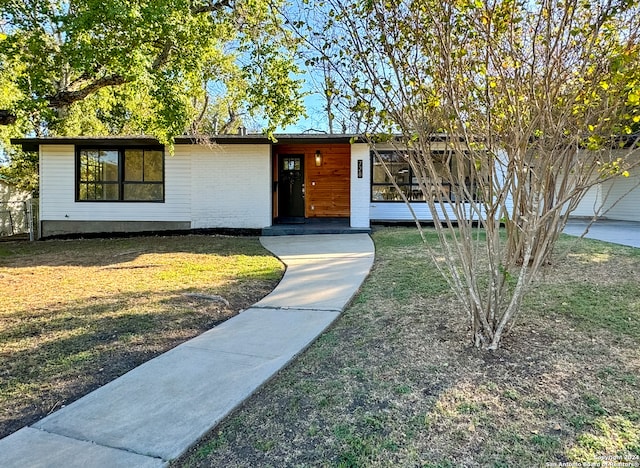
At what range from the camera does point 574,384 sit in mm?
2707

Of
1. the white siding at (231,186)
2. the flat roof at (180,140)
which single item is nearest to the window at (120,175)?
the flat roof at (180,140)

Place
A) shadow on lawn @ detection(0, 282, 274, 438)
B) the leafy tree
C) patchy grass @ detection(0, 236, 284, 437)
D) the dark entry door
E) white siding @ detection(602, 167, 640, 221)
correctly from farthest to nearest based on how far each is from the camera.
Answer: white siding @ detection(602, 167, 640, 221) < the dark entry door < the leafy tree < patchy grass @ detection(0, 236, 284, 437) < shadow on lawn @ detection(0, 282, 274, 438)

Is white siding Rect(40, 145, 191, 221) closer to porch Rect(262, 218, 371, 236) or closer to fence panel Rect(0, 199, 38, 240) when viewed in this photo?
porch Rect(262, 218, 371, 236)

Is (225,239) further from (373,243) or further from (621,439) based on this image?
(621,439)

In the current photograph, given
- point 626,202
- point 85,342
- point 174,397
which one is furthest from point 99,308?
point 626,202

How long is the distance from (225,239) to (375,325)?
7.57m

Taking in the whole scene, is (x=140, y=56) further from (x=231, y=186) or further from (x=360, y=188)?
(x=360, y=188)

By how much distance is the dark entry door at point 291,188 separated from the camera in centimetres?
1402

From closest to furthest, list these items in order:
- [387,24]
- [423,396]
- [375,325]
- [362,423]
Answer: [362,423]
[423,396]
[387,24]
[375,325]

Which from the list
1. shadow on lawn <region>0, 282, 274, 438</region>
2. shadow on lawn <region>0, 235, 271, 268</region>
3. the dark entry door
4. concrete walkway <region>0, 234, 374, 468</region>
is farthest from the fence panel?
concrete walkway <region>0, 234, 374, 468</region>

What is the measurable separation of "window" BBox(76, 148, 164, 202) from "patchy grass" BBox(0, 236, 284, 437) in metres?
3.48

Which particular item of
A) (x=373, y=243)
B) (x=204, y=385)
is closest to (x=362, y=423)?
(x=204, y=385)

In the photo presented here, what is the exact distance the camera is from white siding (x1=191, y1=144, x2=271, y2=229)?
39.5ft

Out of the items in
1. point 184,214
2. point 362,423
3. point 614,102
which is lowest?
point 362,423
